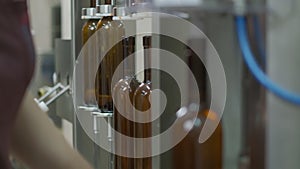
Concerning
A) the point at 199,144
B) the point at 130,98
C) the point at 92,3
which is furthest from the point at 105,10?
the point at 199,144

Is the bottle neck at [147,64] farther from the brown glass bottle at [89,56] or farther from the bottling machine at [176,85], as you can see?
the brown glass bottle at [89,56]

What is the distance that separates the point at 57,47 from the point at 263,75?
2.94 feet

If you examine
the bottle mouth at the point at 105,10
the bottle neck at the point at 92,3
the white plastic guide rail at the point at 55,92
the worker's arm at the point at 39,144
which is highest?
the bottle neck at the point at 92,3

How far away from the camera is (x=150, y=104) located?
2.58 ft

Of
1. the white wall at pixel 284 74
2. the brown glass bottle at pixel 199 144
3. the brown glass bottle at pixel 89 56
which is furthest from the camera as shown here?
the brown glass bottle at pixel 89 56

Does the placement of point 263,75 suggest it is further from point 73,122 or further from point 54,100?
point 54,100

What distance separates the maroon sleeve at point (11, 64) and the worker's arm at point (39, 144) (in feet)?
0.13

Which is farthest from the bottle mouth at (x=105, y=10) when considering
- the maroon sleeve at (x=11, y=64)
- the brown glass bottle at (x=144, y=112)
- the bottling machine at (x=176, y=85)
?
the maroon sleeve at (x=11, y=64)

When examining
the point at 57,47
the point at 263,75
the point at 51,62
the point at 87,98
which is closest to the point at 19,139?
the point at 263,75

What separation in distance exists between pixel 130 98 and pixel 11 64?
0.42 metres

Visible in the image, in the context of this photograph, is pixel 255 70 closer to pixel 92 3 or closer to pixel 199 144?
pixel 199 144

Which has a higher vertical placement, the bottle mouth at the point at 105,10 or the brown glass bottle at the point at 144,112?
the bottle mouth at the point at 105,10

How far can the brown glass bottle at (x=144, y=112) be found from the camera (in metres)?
0.79

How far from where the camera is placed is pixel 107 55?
88cm
